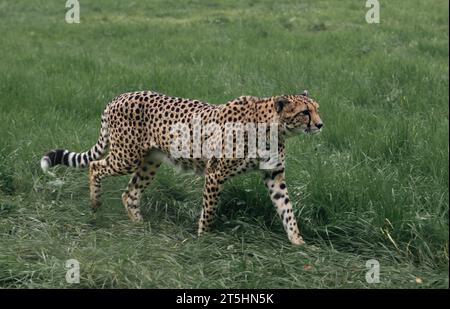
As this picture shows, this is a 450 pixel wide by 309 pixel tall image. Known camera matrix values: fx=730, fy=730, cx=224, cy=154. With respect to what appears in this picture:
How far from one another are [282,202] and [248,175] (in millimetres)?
541

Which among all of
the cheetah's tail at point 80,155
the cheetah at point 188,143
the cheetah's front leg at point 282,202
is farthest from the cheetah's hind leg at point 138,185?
the cheetah's front leg at point 282,202

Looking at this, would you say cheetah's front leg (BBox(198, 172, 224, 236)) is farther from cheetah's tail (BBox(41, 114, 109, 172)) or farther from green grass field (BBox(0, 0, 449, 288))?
cheetah's tail (BBox(41, 114, 109, 172))

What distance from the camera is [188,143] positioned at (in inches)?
188

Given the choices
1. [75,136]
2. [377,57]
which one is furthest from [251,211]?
[377,57]

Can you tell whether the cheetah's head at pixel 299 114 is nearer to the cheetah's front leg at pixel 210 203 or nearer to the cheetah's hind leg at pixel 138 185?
the cheetah's front leg at pixel 210 203

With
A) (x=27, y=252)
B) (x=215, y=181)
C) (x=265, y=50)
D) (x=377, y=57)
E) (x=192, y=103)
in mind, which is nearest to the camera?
(x=27, y=252)

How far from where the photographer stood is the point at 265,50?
931cm

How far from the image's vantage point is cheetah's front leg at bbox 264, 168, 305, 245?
14.5ft

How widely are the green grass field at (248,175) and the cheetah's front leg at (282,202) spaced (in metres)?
0.11

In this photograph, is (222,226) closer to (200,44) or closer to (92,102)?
(92,102)

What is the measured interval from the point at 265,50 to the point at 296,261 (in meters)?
5.56

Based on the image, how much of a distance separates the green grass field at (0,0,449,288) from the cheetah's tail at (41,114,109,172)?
7.2 inches

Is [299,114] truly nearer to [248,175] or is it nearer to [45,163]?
[248,175]

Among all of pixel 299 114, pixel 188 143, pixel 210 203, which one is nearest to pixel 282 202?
pixel 210 203
